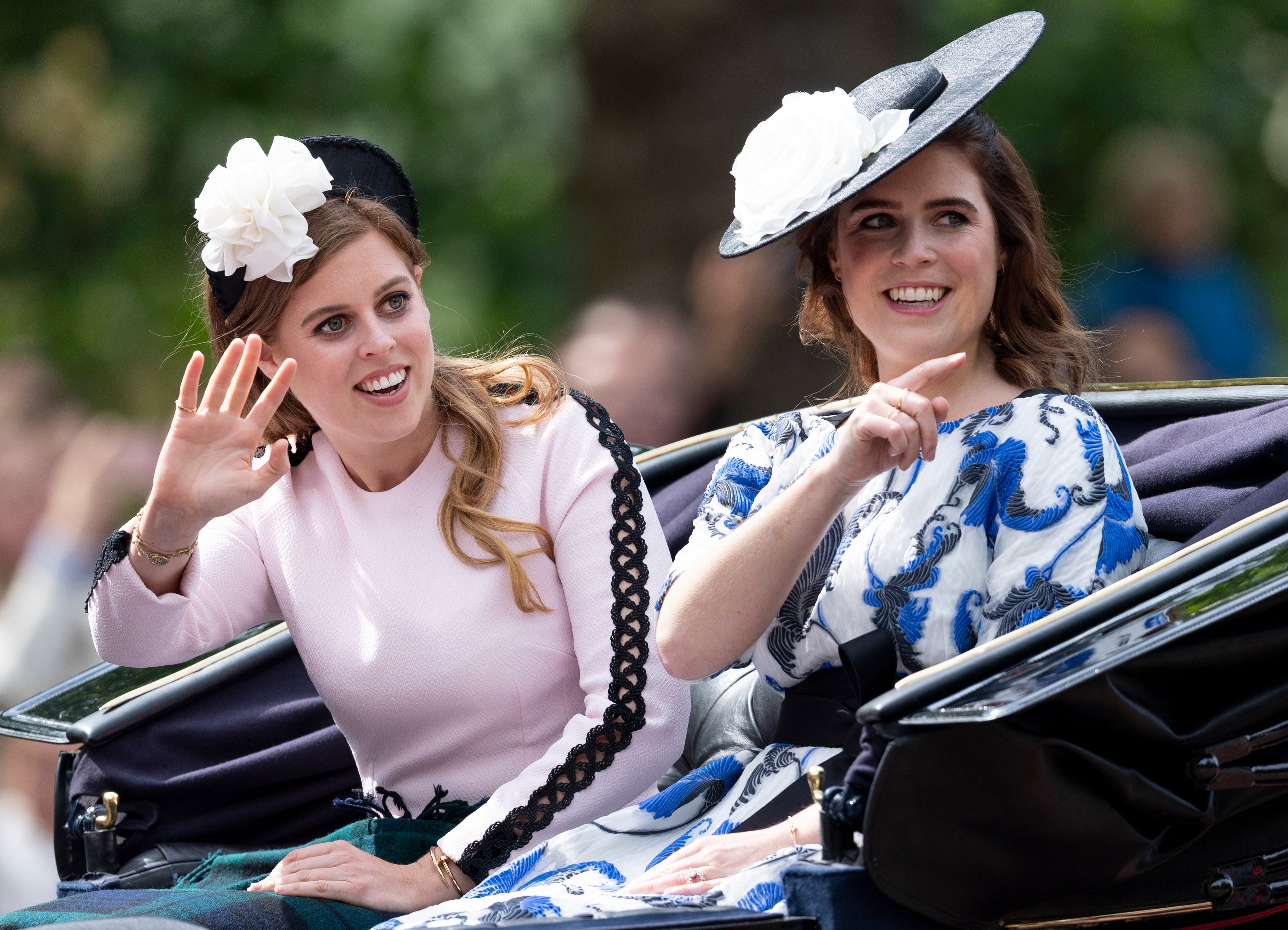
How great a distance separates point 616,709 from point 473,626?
10.4 inches

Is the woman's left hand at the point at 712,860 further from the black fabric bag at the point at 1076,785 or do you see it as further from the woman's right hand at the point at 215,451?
the woman's right hand at the point at 215,451

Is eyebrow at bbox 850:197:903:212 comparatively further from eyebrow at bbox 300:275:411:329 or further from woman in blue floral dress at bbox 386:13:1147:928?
eyebrow at bbox 300:275:411:329

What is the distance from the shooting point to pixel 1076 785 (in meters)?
1.53

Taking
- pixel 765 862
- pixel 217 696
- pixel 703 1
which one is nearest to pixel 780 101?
pixel 703 1

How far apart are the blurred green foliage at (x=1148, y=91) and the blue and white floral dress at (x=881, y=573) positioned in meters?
5.97

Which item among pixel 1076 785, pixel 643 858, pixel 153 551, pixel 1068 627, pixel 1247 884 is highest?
pixel 153 551

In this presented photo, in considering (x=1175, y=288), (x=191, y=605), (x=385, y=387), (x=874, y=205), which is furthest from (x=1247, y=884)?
(x=1175, y=288)

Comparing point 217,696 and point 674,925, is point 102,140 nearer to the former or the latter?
point 217,696

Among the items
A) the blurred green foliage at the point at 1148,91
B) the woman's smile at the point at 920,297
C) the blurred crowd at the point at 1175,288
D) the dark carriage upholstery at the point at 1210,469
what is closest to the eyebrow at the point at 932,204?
the woman's smile at the point at 920,297

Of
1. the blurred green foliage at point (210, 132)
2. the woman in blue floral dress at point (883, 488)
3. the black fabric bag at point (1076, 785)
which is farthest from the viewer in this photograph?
the blurred green foliage at point (210, 132)

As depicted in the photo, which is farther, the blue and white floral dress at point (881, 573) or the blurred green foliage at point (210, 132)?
the blurred green foliage at point (210, 132)

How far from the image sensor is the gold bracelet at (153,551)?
2238mm

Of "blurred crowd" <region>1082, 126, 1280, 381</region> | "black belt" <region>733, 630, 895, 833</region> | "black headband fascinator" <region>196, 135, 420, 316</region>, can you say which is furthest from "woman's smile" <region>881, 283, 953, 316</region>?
"blurred crowd" <region>1082, 126, 1280, 381</region>

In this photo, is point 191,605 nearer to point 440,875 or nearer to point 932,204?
point 440,875
